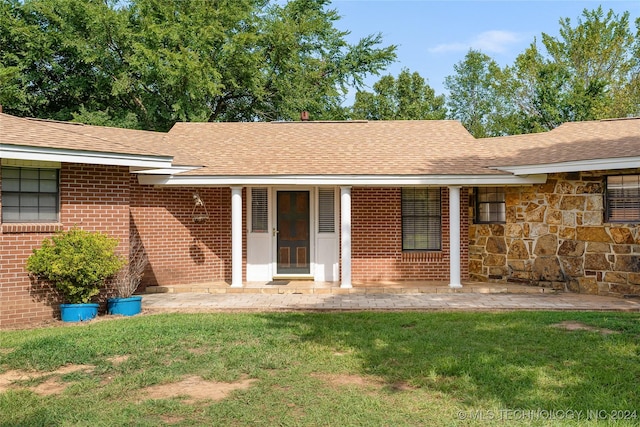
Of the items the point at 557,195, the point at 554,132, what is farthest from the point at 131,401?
the point at 554,132

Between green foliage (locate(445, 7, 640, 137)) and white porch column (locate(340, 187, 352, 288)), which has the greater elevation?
green foliage (locate(445, 7, 640, 137))

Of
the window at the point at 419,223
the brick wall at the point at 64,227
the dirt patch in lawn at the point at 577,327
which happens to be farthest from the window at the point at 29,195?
the dirt patch in lawn at the point at 577,327

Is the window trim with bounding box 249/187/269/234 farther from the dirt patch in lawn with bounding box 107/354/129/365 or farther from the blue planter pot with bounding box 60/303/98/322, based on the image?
the dirt patch in lawn with bounding box 107/354/129/365

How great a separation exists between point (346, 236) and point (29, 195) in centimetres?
614

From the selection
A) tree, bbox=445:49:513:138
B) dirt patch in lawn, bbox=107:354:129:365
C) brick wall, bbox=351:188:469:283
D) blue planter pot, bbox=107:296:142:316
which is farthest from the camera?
tree, bbox=445:49:513:138

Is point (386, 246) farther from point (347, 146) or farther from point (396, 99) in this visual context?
point (396, 99)

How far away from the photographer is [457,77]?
45531 millimetres

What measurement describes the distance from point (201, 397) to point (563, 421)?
3185 mm

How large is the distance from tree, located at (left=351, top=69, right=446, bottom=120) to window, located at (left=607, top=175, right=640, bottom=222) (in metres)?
23.5

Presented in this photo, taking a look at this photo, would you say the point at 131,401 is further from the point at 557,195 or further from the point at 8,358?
the point at 557,195

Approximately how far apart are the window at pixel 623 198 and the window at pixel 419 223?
3.62 meters

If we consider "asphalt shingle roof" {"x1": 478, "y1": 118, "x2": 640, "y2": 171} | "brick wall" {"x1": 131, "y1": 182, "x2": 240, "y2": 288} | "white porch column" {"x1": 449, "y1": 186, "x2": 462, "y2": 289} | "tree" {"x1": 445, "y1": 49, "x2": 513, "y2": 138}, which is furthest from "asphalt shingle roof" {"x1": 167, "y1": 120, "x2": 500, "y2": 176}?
"tree" {"x1": 445, "y1": 49, "x2": 513, "y2": 138}

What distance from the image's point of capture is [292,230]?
13.1 metres

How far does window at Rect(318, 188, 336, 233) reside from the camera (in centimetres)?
1306
